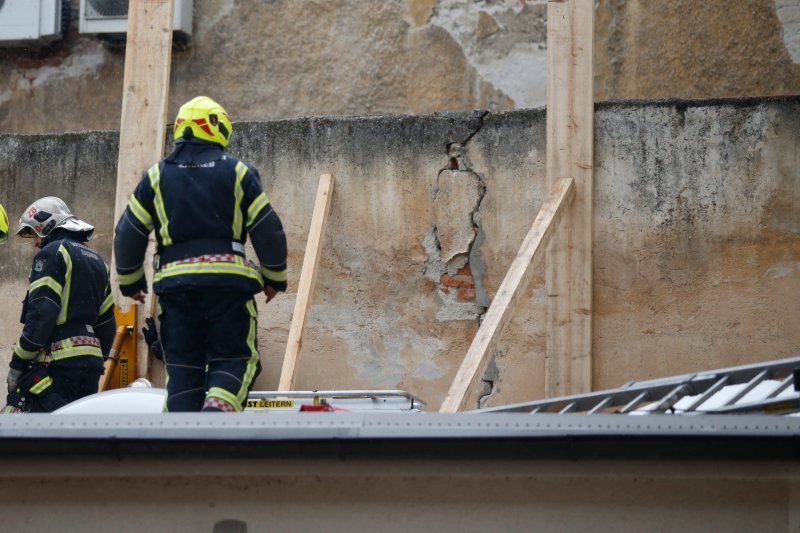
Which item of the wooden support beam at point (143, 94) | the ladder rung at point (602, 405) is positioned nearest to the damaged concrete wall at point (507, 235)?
the wooden support beam at point (143, 94)

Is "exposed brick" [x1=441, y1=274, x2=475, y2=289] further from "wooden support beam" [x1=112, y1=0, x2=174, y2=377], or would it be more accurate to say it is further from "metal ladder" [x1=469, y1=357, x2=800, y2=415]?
"metal ladder" [x1=469, y1=357, x2=800, y2=415]

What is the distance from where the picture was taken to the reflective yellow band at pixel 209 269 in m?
4.55

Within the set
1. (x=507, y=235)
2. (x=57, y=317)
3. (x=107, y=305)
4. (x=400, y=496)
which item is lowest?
(x=400, y=496)

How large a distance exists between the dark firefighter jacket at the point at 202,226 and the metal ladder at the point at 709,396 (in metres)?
1.07

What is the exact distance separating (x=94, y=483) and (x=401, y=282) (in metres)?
4.09

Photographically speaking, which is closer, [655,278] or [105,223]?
[655,278]

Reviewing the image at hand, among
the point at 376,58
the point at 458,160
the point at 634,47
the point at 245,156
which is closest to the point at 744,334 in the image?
the point at 458,160

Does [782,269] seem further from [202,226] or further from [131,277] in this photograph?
[131,277]

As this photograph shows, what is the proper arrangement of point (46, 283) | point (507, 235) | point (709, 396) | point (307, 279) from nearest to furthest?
point (709, 396) < point (46, 283) < point (307, 279) < point (507, 235)

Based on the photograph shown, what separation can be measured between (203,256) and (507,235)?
311 centimetres

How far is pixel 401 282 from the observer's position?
24.5 feet

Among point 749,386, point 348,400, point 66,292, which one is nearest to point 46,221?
point 66,292

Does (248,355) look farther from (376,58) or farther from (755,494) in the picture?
(376,58)

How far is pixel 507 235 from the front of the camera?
734 centimetres
